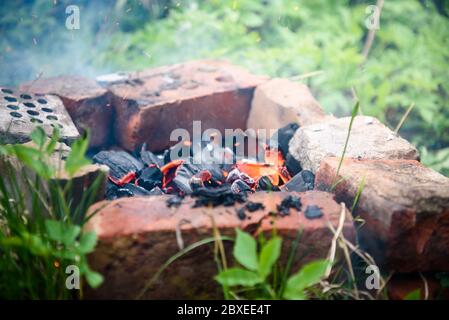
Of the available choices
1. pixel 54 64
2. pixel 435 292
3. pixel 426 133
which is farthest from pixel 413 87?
pixel 54 64

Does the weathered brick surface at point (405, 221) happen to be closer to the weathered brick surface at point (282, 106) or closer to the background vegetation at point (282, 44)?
the weathered brick surface at point (282, 106)

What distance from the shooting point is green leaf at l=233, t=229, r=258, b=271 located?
1467 mm

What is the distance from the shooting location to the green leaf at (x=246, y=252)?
1467 millimetres

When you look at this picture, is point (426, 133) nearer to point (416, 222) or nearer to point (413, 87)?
point (413, 87)

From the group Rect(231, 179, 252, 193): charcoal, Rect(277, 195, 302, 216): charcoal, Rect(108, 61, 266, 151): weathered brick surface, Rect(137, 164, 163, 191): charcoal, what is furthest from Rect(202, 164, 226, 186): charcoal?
Rect(277, 195, 302, 216): charcoal

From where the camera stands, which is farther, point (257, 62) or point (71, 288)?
point (257, 62)

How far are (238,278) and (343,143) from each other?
A: 145 cm

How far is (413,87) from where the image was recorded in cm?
516

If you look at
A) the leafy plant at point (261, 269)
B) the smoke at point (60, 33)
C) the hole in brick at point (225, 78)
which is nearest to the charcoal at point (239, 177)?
the leafy plant at point (261, 269)

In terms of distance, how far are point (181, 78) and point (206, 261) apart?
2.27 m

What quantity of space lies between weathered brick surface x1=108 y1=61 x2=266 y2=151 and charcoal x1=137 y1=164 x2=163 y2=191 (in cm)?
45

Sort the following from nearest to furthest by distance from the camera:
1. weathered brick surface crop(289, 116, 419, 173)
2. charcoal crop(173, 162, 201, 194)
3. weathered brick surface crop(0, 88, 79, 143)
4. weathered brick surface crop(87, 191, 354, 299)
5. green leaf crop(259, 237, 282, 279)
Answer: green leaf crop(259, 237, 282, 279) < weathered brick surface crop(87, 191, 354, 299) < weathered brick surface crop(0, 88, 79, 143) < weathered brick surface crop(289, 116, 419, 173) < charcoal crop(173, 162, 201, 194)

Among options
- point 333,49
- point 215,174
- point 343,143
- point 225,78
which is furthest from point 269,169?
point 333,49

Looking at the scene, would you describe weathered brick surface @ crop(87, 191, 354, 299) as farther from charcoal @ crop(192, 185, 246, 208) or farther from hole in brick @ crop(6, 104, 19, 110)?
hole in brick @ crop(6, 104, 19, 110)
